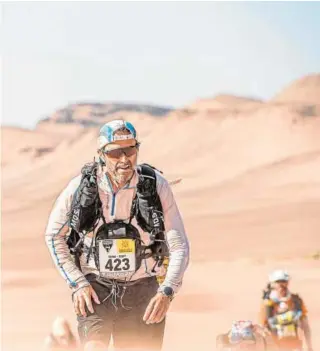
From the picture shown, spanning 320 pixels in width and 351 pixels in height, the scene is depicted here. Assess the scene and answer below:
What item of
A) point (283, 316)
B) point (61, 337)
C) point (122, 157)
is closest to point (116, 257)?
point (122, 157)

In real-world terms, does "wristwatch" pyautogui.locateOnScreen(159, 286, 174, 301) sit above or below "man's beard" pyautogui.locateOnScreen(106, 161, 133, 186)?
below

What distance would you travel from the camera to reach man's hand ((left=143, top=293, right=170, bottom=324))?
3.94 metres

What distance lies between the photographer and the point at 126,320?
4.06 meters

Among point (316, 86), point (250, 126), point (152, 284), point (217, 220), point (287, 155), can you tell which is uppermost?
point (316, 86)

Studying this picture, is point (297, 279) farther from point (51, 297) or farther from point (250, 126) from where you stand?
point (250, 126)

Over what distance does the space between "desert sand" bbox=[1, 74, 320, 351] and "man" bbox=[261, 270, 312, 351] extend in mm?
1058

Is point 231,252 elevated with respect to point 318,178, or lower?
lower

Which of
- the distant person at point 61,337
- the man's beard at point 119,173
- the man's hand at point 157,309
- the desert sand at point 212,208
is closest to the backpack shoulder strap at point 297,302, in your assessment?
the desert sand at point 212,208

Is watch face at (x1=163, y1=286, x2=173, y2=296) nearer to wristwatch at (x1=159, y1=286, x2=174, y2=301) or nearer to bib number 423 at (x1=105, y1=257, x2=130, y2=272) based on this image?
wristwatch at (x1=159, y1=286, x2=174, y2=301)

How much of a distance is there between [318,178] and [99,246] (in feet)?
106

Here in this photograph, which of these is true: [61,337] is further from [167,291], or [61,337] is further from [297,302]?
[297,302]

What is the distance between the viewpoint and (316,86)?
6731 centimetres

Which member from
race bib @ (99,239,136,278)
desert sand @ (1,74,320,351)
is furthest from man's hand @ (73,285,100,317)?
desert sand @ (1,74,320,351)

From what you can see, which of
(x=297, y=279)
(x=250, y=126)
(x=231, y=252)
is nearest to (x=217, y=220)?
(x=231, y=252)
